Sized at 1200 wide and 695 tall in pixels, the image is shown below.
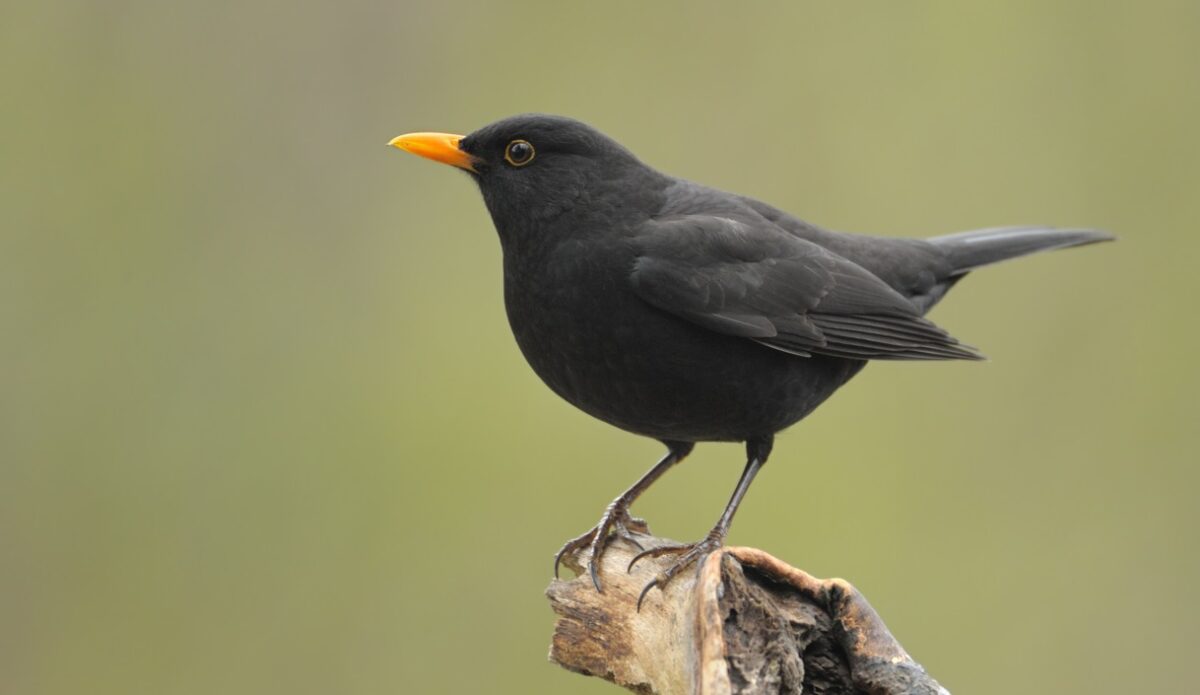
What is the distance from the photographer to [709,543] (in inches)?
201

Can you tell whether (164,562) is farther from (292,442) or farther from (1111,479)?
(1111,479)

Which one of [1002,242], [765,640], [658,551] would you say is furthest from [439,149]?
[1002,242]

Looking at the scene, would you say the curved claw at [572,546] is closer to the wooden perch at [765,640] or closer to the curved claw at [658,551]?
the curved claw at [658,551]

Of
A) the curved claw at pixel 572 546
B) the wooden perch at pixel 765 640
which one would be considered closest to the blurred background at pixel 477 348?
the curved claw at pixel 572 546

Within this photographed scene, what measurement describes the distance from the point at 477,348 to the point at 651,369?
324 centimetres

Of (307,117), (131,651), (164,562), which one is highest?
(307,117)

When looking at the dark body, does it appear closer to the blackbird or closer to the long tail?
the blackbird

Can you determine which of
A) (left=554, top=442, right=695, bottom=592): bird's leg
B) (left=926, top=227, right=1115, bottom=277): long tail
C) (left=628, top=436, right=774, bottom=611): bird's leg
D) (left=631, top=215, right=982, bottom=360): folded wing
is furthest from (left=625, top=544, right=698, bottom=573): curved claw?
(left=926, top=227, right=1115, bottom=277): long tail

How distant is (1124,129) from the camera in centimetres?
847

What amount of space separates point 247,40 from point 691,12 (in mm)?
2618

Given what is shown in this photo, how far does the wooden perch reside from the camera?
4062 mm

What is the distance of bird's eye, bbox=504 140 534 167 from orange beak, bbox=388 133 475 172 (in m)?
0.14

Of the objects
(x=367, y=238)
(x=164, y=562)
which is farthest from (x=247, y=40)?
(x=164, y=562)

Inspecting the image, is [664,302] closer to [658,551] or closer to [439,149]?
[658,551]
